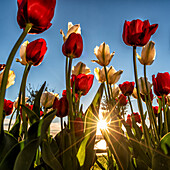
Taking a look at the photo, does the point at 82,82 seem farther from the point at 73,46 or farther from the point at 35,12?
the point at 35,12

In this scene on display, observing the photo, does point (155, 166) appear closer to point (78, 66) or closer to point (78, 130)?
point (78, 130)

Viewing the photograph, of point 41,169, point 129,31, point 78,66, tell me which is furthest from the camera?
point 78,66

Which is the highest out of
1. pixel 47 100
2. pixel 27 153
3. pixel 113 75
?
pixel 113 75

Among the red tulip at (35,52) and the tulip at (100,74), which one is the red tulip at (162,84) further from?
the red tulip at (35,52)

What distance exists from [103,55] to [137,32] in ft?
0.54

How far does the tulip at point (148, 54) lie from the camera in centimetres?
61

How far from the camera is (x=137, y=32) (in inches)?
19.5

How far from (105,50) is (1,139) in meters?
0.46

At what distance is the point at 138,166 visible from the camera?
427 mm

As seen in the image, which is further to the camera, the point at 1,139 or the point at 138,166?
the point at 138,166

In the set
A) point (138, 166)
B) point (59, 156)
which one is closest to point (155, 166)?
point (138, 166)

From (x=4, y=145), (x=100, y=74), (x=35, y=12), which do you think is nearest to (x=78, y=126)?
(x=4, y=145)

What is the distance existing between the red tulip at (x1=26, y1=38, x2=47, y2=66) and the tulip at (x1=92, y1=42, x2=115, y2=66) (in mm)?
232

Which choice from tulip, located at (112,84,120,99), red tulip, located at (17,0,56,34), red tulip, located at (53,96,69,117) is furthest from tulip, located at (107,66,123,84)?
red tulip, located at (17,0,56,34)
